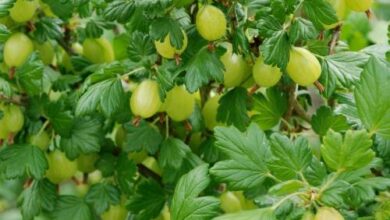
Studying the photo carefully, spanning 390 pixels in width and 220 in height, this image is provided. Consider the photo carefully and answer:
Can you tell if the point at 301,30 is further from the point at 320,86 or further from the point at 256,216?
the point at 256,216

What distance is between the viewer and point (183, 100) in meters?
1.11

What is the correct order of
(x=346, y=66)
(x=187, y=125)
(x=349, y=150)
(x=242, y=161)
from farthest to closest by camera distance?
1. (x=187, y=125)
2. (x=346, y=66)
3. (x=242, y=161)
4. (x=349, y=150)

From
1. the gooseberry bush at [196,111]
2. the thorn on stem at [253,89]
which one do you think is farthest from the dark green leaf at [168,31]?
the thorn on stem at [253,89]

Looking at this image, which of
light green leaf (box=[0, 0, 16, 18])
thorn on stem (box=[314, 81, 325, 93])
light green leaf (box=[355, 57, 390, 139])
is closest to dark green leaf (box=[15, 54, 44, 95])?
light green leaf (box=[0, 0, 16, 18])

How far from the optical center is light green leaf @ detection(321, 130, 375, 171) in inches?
30.6

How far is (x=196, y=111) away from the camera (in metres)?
1.21

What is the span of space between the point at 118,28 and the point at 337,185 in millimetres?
958

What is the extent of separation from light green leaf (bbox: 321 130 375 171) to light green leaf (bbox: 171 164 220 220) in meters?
0.18

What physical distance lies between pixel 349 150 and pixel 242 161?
156 mm

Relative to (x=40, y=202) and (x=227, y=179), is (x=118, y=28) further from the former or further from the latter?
(x=227, y=179)

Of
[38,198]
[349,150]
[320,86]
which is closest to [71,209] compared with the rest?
[38,198]

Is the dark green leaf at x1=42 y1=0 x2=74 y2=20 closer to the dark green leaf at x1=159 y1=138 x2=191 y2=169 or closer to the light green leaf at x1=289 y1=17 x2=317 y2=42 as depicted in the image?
the dark green leaf at x1=159 y1=138 x2=191 y2=169

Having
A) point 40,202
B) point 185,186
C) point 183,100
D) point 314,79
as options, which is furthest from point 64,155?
point 314,79

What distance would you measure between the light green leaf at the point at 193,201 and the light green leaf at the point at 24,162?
0.34m
